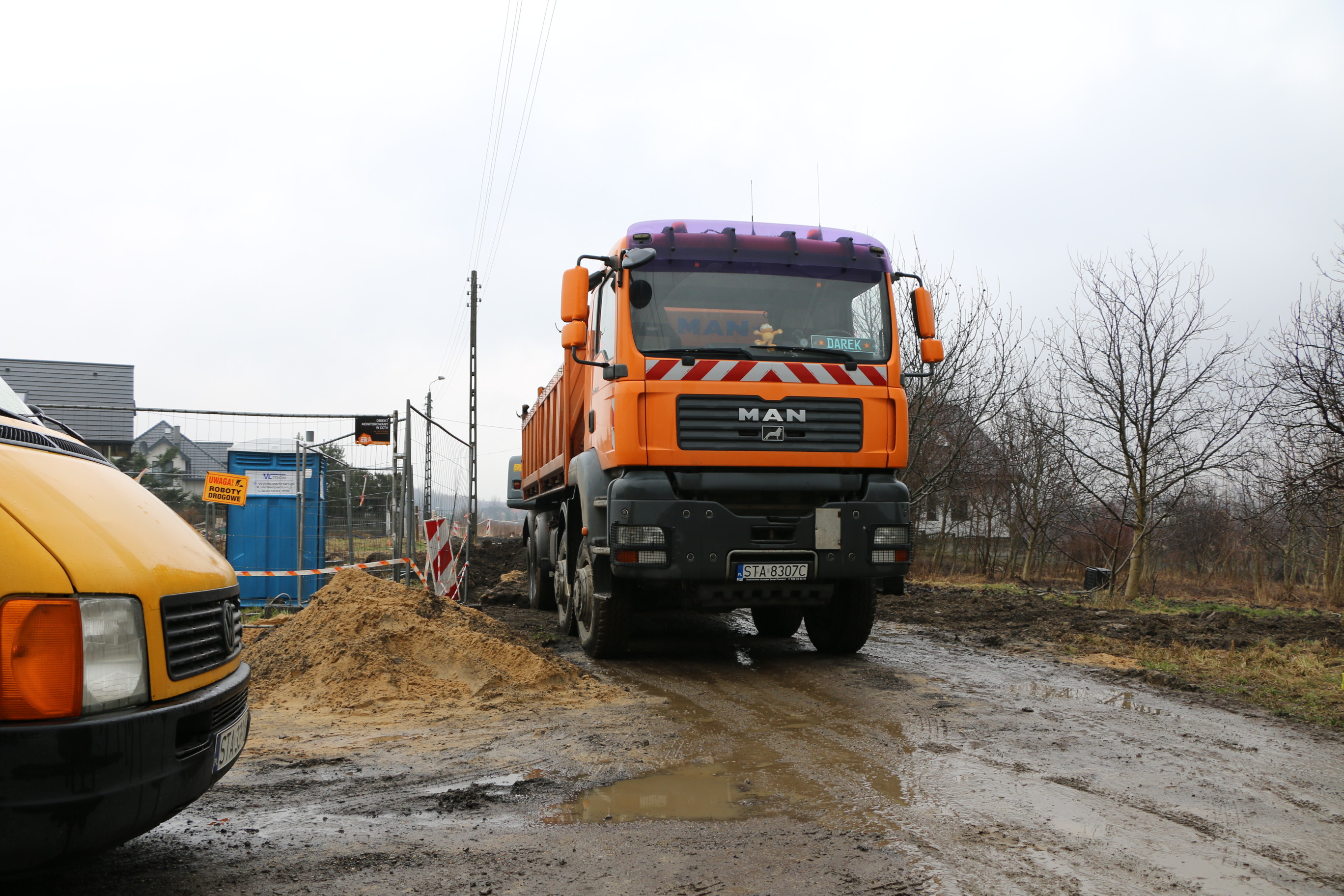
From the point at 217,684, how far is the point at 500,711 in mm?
3184

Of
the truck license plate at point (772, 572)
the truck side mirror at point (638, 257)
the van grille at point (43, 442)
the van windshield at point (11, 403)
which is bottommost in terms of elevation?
the truck license plate at point (772, 572)

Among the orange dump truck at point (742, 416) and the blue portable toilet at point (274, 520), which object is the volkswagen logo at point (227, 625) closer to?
the orange dump truck at point (742, 416)

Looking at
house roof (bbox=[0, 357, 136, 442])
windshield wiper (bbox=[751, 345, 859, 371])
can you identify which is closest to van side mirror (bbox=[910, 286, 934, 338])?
windshield wiper (bbox=[751, 345, 859, 371])

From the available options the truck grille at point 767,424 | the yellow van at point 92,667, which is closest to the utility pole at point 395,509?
the truck grille at point 767,424

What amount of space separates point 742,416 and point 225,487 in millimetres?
7476

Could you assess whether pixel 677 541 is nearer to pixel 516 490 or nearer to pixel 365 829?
pixel 365 829

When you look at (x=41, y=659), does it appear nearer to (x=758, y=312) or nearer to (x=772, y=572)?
(x=772, y=572)

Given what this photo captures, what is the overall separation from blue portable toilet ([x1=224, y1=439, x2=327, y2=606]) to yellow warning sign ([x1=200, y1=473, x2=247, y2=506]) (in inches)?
6.3

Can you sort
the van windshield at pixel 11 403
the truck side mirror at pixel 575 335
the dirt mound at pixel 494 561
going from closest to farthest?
the van windshield at pixel 11 403 → the truck side mirror at pixel 575 335 → the dirt mound at pixel 494 561

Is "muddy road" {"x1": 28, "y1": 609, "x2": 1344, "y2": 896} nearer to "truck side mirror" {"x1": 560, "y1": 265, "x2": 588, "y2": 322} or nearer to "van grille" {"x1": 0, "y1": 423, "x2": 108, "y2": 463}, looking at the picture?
"van grille" {"x1": 0, "y1": 423, "x2": 108, "y2": 463}

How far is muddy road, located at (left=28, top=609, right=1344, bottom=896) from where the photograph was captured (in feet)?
9.75

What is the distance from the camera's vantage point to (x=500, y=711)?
5.82 metres

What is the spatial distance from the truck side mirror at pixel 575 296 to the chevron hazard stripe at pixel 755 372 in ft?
2.56

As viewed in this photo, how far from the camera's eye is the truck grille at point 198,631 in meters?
2.53
